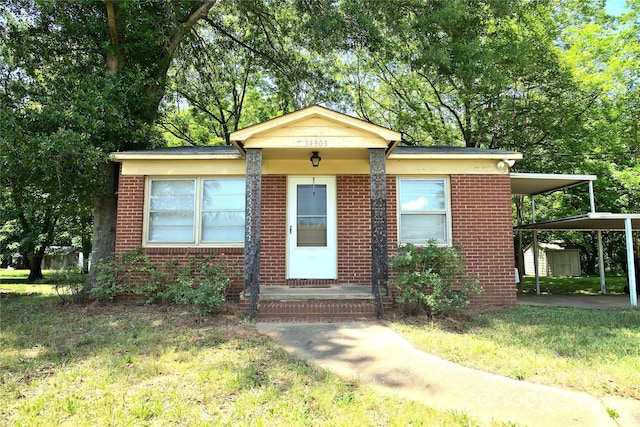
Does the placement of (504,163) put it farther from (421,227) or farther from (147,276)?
(147,276)

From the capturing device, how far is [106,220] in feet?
30.3

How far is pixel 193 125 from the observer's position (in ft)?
60.5

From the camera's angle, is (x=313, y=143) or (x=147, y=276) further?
(x=147, y=276)

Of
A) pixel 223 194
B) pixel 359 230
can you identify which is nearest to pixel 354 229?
pixel 359 230

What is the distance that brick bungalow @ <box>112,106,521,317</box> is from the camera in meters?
8.31

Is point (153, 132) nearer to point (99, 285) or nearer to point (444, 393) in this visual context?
point (99, 285)

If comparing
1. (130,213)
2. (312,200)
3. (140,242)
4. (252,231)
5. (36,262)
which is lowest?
(36,262)

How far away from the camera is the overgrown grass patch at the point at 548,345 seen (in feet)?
13.1

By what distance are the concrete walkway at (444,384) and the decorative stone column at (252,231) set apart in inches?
56.2

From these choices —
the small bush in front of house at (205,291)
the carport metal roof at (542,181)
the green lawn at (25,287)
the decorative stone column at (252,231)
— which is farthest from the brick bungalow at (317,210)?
the green lawn at (25,287)

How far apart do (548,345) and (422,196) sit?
164 inches

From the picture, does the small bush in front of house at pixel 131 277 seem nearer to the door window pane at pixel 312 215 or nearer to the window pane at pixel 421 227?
the door window pane at pixel 312 215

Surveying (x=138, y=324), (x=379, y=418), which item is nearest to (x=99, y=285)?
(x=138, y=324)

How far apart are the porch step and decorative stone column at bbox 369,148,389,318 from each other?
290 millimetres
